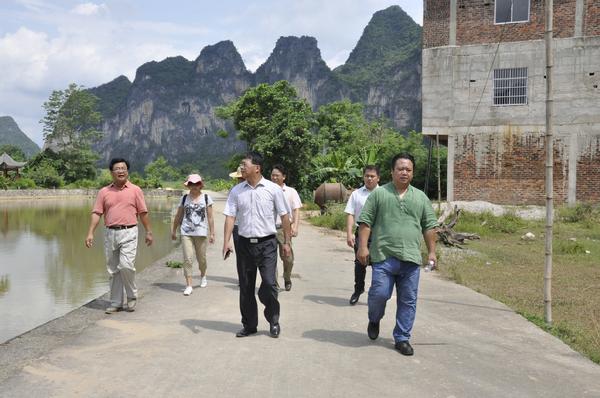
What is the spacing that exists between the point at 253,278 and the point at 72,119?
7220 centimetres

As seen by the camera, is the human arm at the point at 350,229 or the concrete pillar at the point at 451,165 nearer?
the human arm at the point at 350,229

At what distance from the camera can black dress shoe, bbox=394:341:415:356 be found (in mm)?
4560

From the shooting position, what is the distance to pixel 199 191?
7.47 meters

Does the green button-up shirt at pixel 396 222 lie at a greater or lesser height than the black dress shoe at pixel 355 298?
greater

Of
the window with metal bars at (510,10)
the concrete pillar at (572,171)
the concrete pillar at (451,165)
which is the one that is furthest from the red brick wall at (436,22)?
the concrete pillar at (572,171)

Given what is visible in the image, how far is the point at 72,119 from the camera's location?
69.8m

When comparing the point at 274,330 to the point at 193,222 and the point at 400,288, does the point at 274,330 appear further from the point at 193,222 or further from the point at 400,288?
the point at 193,222

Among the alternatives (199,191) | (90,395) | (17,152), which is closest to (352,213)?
(199,191)

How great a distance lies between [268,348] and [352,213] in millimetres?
2582

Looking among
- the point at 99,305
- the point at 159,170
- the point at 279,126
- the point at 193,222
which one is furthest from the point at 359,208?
the point at 159,170

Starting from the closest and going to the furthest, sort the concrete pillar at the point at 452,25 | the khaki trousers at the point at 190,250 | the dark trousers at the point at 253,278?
the dark trousers at the point at 253,278
the khaki trousers at the point at 190,250
the concrete pillar at the point at 452,25

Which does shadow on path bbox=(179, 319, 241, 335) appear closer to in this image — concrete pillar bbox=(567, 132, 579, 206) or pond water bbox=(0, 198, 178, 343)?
pond water bbox=(0, 198, 178, 343)

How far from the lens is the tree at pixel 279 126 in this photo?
106 feet

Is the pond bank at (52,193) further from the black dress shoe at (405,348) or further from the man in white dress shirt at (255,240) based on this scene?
the black dress shoe at (405,348)
